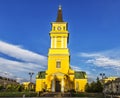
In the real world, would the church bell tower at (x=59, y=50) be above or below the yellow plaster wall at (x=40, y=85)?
above

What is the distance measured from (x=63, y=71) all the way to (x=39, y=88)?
29.9ft

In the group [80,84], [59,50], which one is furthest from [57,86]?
[59,50]

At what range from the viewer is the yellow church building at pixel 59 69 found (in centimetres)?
6431

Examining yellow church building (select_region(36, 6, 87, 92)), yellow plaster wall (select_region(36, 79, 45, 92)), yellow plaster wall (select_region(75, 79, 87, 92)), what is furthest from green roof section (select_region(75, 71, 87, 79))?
yellow plaster wall (select_region(36, 79, 45, 92))

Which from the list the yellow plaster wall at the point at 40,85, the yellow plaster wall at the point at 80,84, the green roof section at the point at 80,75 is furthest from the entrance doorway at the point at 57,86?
the green roof section at the point at 80,75

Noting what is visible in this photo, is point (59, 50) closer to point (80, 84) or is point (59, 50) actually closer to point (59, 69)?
point (59, 69)

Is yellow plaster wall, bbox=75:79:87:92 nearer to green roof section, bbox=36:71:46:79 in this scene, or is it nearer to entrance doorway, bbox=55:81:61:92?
entrance doorway, bbox=55:81:61:92

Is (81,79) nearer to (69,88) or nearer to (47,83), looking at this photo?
(69,88)

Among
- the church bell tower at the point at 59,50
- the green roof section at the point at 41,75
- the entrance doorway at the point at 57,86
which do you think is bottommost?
the entrance doorway at the point at 57,86

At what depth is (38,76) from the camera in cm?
7188

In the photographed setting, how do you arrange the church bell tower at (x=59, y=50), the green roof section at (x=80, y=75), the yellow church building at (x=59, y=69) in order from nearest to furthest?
Result: the yellow church building at (x=59, y=69)
the church bell tower at (x=59, y=50)
the green roof section at (x=80, y=75)

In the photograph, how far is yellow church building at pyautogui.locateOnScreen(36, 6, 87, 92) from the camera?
64312mm

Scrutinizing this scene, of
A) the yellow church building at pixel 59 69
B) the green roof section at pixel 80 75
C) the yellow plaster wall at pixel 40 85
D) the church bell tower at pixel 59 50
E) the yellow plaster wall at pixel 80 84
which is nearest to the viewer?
the yellow church building at pixel 59 69

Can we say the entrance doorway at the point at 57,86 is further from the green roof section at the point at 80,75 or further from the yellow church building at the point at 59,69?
the green roof section at the point at 80,75
